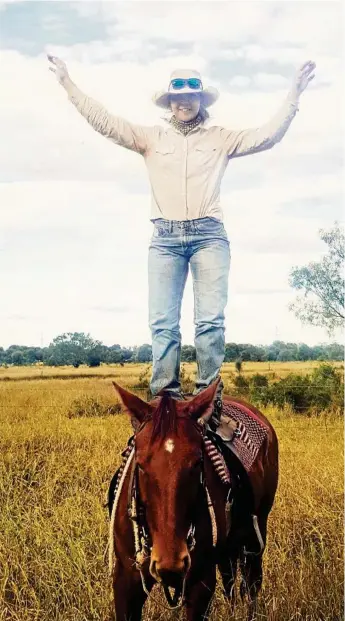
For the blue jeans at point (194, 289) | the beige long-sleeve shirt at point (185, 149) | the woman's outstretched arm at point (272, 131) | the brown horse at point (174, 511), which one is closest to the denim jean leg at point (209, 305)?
the blue jeans at point (194, 289)

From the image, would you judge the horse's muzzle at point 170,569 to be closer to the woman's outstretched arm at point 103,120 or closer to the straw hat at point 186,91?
the woman's outstretched arm at point 103,120

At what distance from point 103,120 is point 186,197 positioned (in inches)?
28.3

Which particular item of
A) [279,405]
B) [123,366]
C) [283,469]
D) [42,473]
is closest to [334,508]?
[283,469]

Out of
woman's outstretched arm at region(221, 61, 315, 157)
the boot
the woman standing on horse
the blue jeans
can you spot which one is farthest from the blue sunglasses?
the boot

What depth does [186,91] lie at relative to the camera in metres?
4.72

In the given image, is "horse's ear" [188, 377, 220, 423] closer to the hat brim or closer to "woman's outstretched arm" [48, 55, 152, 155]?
"woman's outstretched arm" [48, 55, 152, 155]

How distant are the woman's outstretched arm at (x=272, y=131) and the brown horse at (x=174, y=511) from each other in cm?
179

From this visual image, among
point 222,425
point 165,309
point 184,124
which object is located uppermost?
point 184,124

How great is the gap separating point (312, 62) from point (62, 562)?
3.79 m

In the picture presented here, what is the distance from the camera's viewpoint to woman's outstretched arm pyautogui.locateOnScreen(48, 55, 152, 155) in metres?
4.79

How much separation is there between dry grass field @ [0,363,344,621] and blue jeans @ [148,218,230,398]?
1535 mm

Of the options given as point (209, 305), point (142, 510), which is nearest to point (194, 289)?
point (209, 305)

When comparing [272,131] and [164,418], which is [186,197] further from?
[164,418]

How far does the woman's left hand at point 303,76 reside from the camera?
466cm
